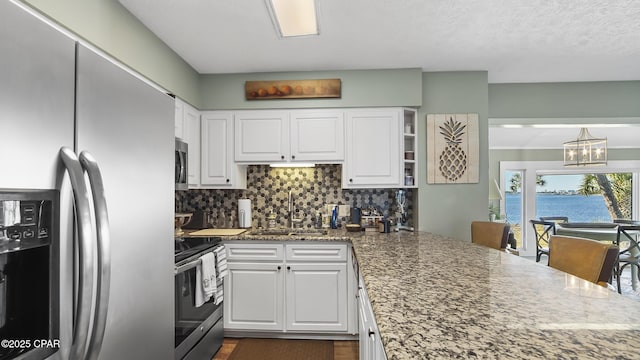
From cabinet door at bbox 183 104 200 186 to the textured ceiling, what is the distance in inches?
17.6

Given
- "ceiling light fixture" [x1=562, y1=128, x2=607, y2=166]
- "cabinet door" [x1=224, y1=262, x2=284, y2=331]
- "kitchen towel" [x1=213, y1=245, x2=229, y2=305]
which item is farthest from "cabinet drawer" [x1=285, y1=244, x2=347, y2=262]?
"ceiling light fixture" [x1=562, y1=128, x2=607, y2=166]

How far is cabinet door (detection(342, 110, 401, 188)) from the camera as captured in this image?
10.0ft

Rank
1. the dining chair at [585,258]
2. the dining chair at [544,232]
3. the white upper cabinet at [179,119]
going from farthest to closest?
the dining chair at [544,232], the white upper cabinet at [179,119], the dining chair at [585,258]

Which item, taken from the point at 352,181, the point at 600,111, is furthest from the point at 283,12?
the point at 600,111

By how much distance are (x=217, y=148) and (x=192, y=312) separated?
5.13 ft

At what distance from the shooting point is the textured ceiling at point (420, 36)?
205 cm

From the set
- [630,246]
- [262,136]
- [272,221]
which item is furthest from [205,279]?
[630,246]

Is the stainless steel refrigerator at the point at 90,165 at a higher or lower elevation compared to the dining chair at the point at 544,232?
higher

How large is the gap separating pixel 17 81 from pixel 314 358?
252 centimetres

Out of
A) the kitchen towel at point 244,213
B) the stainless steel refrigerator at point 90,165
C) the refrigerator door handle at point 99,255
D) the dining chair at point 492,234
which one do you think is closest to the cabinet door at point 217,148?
the kitchen towel at point 244,213

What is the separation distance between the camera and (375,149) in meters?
3.07

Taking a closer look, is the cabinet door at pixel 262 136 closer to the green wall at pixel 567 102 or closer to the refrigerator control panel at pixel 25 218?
the green wall at pixel 567 102

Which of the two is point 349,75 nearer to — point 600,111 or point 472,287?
point 472,287

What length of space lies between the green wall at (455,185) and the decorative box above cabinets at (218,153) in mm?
1863
